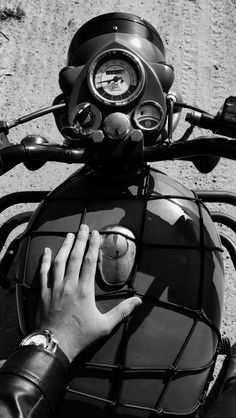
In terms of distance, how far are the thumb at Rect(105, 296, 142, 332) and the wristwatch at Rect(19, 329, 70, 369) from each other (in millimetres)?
186

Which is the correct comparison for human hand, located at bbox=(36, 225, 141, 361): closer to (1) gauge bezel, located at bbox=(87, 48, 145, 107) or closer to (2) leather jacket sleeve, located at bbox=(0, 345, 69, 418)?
(2) leather jacket sleeve, located at bbox=(0, 345, 69, 418)

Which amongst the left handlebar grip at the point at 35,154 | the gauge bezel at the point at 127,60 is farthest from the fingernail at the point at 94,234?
the gauge bezel at the point at 127,60

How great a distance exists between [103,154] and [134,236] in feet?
0.95

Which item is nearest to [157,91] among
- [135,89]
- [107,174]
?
[135,89]

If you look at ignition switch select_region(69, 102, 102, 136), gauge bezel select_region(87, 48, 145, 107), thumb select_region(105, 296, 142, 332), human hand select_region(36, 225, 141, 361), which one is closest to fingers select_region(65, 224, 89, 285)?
human hand select_region(36, 225, 141, 361)

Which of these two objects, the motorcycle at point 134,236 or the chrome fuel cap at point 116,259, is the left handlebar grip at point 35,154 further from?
the chrome fuel cap at point 116,259

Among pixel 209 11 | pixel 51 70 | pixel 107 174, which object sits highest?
pixel 209 11

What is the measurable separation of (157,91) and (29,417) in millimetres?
1251

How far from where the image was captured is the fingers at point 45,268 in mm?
1944

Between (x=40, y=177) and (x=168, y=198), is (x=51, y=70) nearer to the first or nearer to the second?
(x=40, y=177)

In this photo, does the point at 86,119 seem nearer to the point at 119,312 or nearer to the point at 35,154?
the point at 35,154

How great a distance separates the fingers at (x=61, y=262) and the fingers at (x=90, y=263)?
0.06m

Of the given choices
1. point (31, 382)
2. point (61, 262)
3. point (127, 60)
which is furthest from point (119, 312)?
point (127, 60)

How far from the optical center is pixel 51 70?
186 inches
